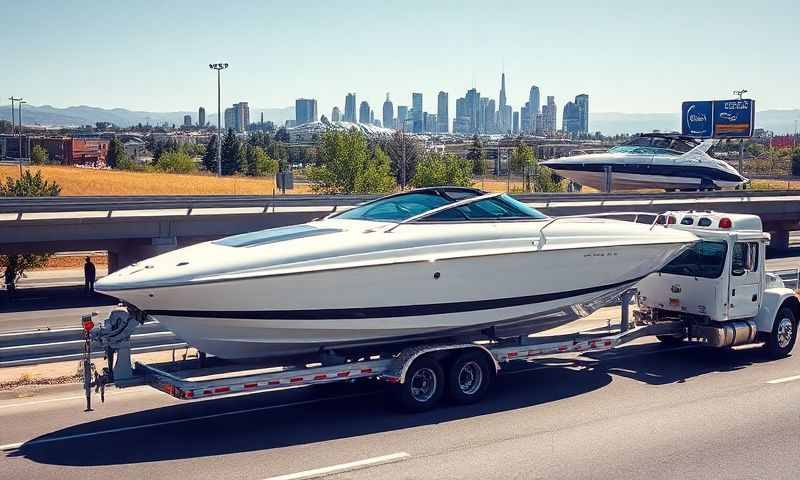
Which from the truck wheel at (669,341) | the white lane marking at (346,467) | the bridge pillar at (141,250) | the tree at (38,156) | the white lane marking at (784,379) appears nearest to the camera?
the white lane marking at (346,467)

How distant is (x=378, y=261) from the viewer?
1051cm

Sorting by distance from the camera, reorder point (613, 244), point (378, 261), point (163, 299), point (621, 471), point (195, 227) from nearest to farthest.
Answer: point (621, 471), point (163, 299), point (378, 261), point (613, 244), point (195, 227)

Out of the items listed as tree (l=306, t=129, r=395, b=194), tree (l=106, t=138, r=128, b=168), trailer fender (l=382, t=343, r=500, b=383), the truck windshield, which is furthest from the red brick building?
trailer fender (l=382, t=343, r=500, b=383)

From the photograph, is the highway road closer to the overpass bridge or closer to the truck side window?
Result: the truck side window

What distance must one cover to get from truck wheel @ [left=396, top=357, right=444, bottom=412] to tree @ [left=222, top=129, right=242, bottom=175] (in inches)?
3801

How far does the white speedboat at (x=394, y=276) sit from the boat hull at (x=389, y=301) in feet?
0.05

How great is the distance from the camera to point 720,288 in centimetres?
1341

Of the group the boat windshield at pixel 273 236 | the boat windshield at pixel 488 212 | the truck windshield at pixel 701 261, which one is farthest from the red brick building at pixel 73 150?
the boat windshield at pixel 488 212

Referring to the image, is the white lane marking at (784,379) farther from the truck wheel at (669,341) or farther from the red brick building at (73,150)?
the red brick building at (73,150)

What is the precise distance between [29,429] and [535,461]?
5795 mm

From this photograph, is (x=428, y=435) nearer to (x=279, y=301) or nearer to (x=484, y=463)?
(x=484, y=463)

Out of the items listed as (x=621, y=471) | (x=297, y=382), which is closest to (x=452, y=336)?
(x=297, y=382)

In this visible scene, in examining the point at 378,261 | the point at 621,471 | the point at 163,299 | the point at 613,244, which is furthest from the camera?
the point at 613,244

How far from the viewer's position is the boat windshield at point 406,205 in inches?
459
